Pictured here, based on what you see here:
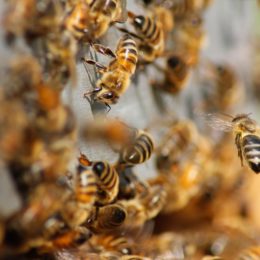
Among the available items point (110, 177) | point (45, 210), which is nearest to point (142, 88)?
point (110, 177)

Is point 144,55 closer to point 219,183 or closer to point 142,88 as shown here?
point 142,88

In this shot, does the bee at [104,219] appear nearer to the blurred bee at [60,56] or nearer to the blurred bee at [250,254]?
the blurred bee at [60,56]

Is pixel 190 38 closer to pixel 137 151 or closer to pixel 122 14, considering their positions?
pixel 122 14

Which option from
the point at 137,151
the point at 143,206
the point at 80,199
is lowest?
the point at 80,199

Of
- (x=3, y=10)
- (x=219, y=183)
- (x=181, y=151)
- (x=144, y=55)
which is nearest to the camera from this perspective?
(x=3, y=10)

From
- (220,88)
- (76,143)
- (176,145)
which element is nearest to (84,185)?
(76,143)
